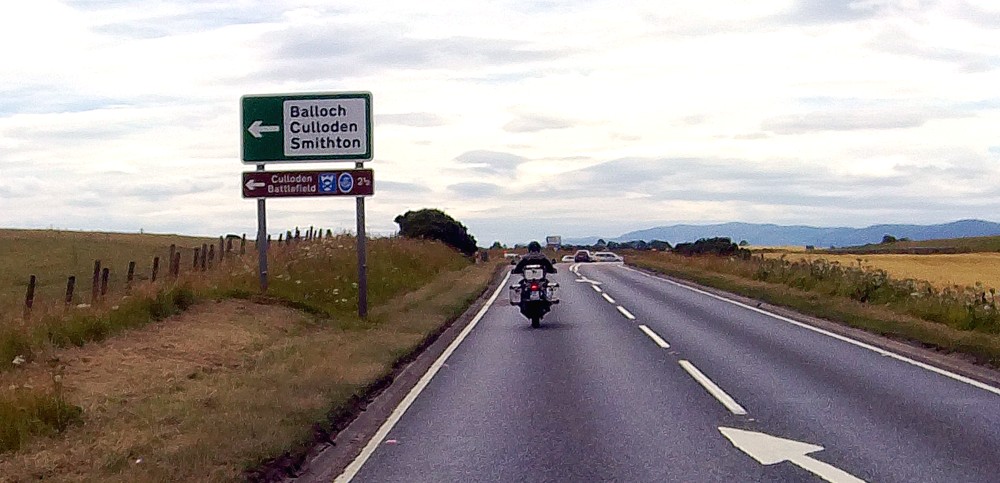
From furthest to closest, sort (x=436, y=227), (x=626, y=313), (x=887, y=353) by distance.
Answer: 1. (x=436, y=227)
2. (x=626, y=313)
3. (x=887, y=353)

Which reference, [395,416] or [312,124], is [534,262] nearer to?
[312,124]

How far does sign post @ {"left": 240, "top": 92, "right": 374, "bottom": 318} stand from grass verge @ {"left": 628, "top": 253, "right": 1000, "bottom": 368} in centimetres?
1006

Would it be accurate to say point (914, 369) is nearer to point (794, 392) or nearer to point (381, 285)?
point (794, 392)

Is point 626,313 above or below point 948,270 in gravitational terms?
below

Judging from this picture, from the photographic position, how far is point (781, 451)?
30.7 feet

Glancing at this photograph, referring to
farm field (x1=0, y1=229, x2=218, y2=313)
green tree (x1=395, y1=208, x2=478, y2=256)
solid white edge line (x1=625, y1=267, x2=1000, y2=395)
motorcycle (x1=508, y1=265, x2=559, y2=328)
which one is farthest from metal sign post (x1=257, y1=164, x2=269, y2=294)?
green tree (x1=395, y1=208, x2=478, y2=256)

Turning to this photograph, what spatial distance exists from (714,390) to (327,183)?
12.2 meters

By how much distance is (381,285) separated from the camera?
103ft

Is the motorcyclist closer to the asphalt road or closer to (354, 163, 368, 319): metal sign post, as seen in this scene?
(354, 163, 368, 319): metal sign post

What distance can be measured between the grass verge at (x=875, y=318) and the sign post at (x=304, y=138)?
10.1 metres

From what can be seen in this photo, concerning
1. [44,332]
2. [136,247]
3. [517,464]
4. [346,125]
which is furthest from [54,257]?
[517,464]

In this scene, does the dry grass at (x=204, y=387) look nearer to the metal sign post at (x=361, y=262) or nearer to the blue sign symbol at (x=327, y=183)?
the metal sign post at (x=361, y=262)

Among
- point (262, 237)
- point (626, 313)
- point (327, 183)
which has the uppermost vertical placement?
point (327, 183)

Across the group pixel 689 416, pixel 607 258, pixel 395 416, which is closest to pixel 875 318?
pixel 689 416
